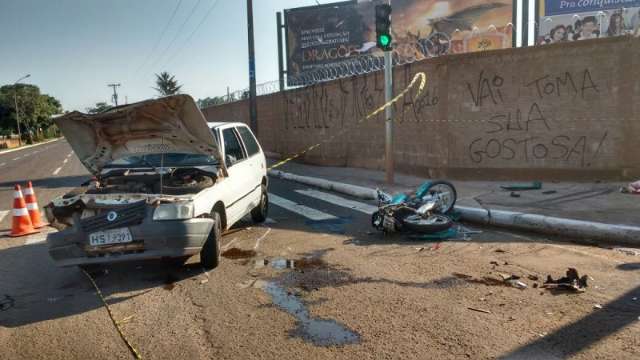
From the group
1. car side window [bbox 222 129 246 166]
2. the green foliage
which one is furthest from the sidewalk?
the green foliage

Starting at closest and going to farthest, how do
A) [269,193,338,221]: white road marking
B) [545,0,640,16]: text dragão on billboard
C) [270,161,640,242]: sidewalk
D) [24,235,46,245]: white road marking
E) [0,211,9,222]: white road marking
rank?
[24,235,46,245]: white road marking
[270,161,640,242]: sidewalk
[269,193,338,221]: white road marking
[0,211,9,222]: white road marking
[545,0,640,16]: text dragão on billboard

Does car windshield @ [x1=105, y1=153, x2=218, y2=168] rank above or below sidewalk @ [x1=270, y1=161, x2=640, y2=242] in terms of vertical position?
above

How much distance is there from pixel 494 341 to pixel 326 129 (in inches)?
552

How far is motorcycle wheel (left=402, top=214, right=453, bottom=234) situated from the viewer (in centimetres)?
676

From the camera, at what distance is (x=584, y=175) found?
1051 centimetres

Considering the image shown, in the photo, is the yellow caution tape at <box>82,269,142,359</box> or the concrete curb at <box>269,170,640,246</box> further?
the concrete curb at <box>269,170,640,246</box>

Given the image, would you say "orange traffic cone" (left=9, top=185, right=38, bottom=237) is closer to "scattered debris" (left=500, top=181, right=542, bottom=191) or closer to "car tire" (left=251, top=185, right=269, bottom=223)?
"car tire" (left=251, top=185, right=269, bottom=223)

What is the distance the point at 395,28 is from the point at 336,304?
26011 millimetres

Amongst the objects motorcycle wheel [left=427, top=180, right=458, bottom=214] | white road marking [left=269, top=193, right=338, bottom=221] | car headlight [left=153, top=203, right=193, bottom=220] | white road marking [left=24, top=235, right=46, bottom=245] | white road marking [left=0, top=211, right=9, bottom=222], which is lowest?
white road marking [left=0, top=211, right=9, bottom=222]

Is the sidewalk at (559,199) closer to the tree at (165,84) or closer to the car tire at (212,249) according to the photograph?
the car tire at (212,249)

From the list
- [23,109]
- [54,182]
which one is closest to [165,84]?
[23,109]

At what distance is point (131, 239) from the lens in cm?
506

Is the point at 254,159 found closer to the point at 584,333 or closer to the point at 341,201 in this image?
the point at 341,201

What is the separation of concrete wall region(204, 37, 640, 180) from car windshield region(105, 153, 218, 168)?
22.4ft
